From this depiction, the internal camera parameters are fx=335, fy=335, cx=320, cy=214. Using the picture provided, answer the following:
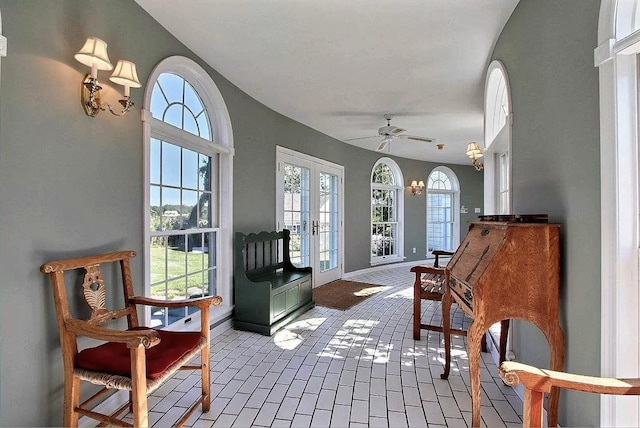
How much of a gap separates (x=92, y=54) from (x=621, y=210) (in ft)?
8.25

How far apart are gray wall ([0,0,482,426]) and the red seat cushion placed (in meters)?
0.23

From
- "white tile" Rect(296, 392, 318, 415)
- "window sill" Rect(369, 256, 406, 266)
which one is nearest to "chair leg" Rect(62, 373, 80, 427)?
"white tile" Rect(296, 392, 318, 415)

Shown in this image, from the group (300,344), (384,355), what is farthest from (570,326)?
(300,344)

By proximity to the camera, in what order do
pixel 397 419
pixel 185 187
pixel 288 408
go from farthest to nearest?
pixel 185 187, pixel 288 408, pixel 397 419

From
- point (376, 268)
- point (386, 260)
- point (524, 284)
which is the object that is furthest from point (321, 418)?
point (386, 260)

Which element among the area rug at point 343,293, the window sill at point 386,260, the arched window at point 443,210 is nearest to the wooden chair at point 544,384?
the area rug at point 343,293

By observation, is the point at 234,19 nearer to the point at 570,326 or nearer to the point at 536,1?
the point at 536,1

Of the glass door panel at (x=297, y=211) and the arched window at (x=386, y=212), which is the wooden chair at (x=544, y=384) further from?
the arched window at (x=386, y=212)

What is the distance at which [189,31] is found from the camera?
2596mm

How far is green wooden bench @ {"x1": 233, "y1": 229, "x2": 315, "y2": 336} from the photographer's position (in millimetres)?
3398

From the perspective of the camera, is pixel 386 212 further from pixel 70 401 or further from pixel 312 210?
pixel 70 401

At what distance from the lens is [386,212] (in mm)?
7832

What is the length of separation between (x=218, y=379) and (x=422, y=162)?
24.1ft

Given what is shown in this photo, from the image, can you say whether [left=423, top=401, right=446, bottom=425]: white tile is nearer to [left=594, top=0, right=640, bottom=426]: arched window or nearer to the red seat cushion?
[left=594, top=0, right=640, bottom=426]: arched window
